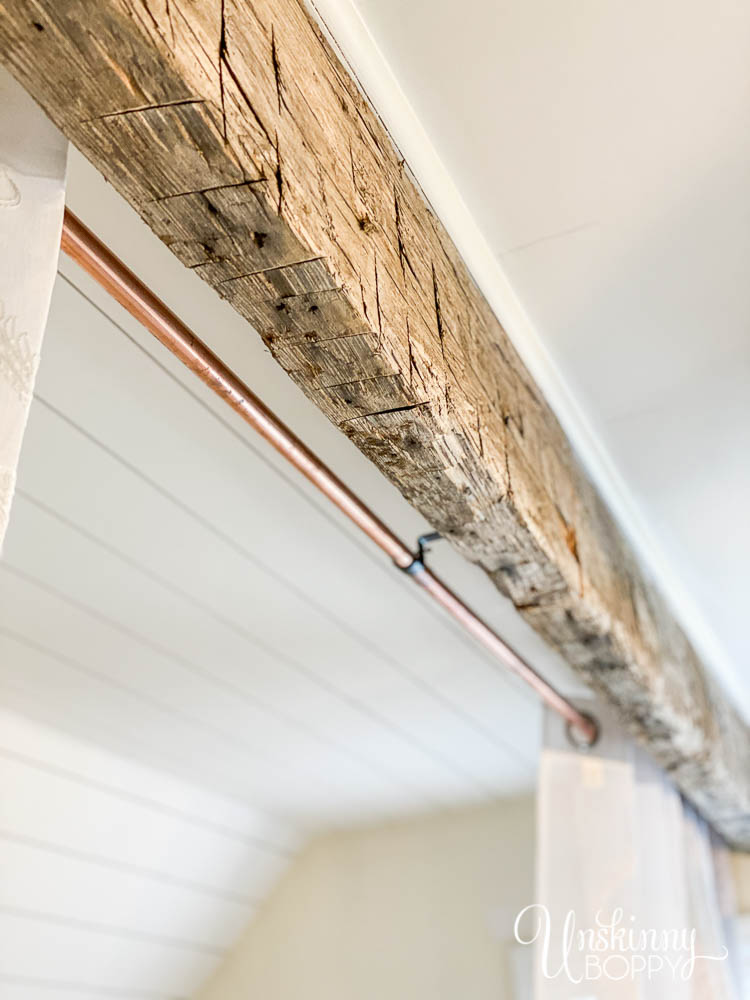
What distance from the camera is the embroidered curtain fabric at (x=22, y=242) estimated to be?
60 centimetres

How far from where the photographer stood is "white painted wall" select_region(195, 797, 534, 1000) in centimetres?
248

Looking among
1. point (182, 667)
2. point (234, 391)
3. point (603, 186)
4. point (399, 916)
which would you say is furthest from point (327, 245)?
point (399, 916)

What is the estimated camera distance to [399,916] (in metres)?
2.62

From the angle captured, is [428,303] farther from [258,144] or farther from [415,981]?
[415,981]

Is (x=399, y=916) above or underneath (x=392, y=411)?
underneath

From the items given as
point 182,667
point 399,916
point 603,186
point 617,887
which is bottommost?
point 399,916

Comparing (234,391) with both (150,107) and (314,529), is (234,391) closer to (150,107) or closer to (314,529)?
(150,107)

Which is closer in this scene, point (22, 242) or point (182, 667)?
point (22, 242)

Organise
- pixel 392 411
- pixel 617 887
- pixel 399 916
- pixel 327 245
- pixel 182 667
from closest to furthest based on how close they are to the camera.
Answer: pixel 327 245 → pixel 392 411 → pixel 617 887 → pixel 182 667 → pixel 399 916

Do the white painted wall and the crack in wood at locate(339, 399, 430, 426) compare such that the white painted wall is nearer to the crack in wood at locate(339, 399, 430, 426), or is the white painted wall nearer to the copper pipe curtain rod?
the copper pipe curtain rod

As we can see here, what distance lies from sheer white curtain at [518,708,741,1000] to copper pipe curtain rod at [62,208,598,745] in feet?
1.14

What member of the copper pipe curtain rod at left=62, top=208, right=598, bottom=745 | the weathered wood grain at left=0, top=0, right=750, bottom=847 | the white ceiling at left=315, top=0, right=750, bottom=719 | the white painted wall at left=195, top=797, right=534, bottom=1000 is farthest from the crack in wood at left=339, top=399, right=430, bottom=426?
the white painted wall at left=195, top=797, right=534, bottom=1000

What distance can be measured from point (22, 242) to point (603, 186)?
1.98 ft

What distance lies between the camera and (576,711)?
1.75 metres
